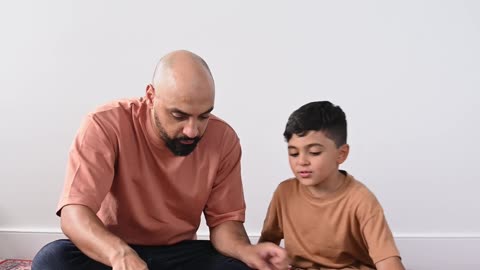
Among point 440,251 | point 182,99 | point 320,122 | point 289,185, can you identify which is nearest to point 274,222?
point 289,185

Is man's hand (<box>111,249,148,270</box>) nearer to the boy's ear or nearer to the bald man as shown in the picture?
the bald man

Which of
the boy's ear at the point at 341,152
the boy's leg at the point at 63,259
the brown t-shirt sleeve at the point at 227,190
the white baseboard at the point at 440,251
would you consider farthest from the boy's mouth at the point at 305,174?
the white baseboard at the point at 440,251

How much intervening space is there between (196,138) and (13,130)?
1.18 meters

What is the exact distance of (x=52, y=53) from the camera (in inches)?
83.7

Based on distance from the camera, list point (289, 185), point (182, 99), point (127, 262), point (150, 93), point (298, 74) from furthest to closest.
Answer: point (298, 74)
point (289, 185)
point (150, 93)
point (182, 99)
point (127, 262)

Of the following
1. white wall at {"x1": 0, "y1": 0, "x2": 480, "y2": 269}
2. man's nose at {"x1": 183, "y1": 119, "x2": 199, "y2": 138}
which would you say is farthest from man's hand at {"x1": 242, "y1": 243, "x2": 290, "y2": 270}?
white wall at {"x1": 0, "y1": 0, "x2": 480, "y2": 269}

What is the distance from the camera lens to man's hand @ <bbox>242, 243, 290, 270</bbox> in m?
1.32

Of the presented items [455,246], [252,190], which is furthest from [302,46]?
[455,246]

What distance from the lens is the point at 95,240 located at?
4.00ft

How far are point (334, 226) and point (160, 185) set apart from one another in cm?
50

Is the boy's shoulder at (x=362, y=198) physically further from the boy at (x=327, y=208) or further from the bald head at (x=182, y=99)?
the bald head at (x=182, y=99)

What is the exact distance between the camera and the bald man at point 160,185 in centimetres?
131

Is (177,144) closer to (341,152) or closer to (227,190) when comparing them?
(227,190)

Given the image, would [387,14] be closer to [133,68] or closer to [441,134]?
[441,134]
